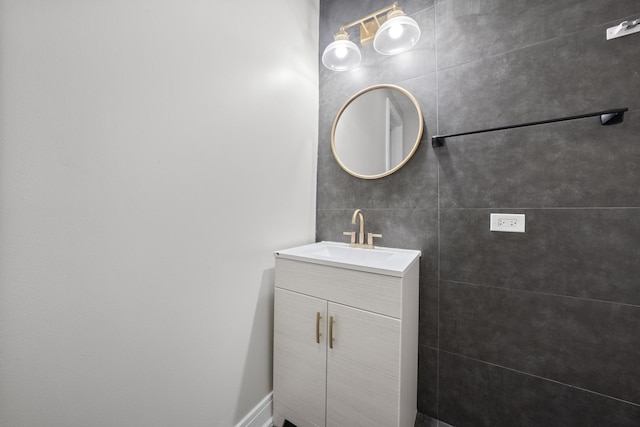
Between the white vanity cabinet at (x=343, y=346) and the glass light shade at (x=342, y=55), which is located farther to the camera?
the glass light shade at (x=342, y=55)

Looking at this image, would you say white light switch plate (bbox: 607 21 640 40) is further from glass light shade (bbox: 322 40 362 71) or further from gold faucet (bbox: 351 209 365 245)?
gold faucet (bbox: 351 209 365 245)

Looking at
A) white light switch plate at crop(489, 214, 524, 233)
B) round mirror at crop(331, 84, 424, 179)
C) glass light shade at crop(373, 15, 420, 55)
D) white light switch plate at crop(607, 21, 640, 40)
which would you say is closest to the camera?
white light switch plate at crop(607, 21, 640, 40)

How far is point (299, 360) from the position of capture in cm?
117

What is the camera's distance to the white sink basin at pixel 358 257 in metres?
0.98

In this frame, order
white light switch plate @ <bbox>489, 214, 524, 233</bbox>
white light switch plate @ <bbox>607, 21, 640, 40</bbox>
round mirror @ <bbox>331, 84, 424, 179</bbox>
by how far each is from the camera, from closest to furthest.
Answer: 1. white light switch plate @ <bbox>607, 21, 640, 40</bbox>
2. white light switch plate @ <bbox>489, 214, 524, 233</bbox>
3. round mirror @ <bbox>331, 84, 424, 179</bbox>

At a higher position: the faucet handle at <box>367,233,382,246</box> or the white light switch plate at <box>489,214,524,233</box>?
the white light switch plate at <box>489,214,524,233</box>

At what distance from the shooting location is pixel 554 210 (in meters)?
1.04

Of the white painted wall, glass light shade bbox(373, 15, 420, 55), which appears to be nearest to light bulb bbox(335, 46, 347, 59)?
glass light shade bbox(373, 15, 420, 55)

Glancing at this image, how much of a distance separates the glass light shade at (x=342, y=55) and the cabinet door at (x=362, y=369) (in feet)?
4.92

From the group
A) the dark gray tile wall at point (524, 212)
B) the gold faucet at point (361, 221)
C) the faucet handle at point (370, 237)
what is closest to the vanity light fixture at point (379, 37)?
the dark gray tile wall at point (524, 212)

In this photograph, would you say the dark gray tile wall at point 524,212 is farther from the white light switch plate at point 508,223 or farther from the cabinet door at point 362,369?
the cabinet door at point 362,369

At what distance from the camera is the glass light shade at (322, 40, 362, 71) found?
1460 mm

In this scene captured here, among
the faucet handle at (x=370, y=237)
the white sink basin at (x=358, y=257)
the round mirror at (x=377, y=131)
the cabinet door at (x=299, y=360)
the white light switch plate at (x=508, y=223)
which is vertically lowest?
the cabinet door at (x=299, y=360)

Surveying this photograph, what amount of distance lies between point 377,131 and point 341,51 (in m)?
0.57
